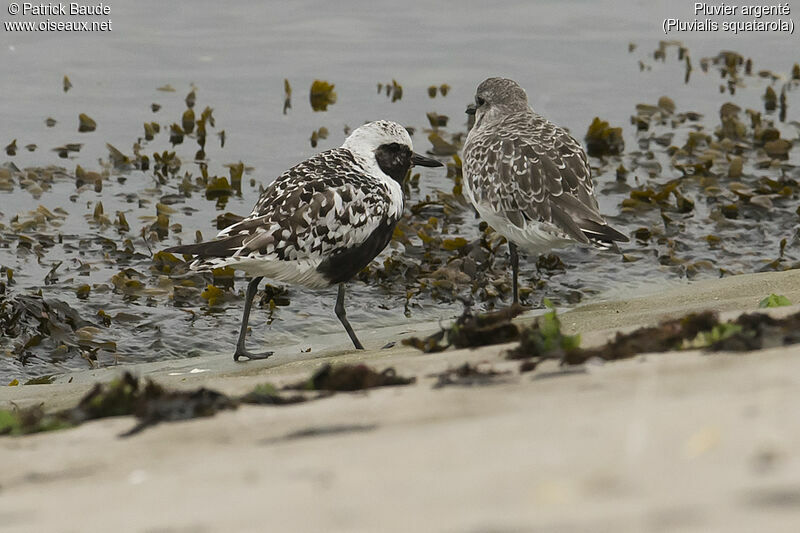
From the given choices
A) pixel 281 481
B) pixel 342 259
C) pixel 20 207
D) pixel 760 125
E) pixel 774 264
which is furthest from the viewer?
pixel 760 125

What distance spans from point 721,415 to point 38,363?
5432mm

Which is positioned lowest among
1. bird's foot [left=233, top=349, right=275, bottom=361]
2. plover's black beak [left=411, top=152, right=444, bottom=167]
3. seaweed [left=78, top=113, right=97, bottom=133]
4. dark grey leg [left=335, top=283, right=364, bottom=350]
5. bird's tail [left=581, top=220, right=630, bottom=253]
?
bird's foot [left=233, top=349, right=275, bottom=361]

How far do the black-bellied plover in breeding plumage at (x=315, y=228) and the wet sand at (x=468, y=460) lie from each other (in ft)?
9.36

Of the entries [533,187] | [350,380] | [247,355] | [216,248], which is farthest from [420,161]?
[350,380]

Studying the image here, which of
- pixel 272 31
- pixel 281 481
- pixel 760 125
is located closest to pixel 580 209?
pixel 281 481

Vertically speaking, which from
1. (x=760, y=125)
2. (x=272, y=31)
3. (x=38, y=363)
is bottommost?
(x=38, y=363)

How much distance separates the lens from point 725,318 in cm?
498

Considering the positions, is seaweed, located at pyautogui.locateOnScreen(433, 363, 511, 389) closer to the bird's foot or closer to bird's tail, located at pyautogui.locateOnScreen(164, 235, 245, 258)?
bird's tail, located at pyautogui.locateOnScreen(164, 235, 245, 258)

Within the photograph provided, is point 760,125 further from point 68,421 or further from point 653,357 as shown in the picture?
point 68,421

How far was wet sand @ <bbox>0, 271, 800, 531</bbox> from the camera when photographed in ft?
7.95

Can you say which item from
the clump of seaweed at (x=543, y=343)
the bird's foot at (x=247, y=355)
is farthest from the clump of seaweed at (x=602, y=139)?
the clump of seaweed at (x=543, y=343)

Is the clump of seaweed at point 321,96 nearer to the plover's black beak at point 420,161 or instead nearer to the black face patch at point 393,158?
the plover's black beak at point 420,161

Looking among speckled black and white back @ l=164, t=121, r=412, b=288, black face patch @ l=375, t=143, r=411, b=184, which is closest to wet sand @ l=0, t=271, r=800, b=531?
speckled black and white back @ l=164, t=121, r=412, b=288

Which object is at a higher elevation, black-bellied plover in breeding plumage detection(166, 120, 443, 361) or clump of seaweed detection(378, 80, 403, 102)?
clump of seaweed detection(378, 80, 403, 102)
